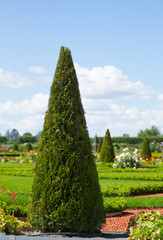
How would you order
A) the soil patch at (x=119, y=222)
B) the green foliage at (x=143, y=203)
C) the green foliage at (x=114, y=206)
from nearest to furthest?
the soil patch at (x=119, y=222) → the green foliage at (x=114, y=206) → the green foliage at (x=143, y=203)

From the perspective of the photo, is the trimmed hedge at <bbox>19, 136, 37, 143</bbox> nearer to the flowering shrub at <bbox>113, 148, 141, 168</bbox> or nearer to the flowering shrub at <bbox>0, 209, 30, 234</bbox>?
the flowering shrub at <bbox>113, 148, 141, 168</bbox>

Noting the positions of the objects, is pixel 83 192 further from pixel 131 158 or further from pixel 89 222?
pixel 131 158

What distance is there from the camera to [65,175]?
4.71 metres

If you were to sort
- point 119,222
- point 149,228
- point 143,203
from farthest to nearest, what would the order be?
point 143,203
point 119,222
point 149,228

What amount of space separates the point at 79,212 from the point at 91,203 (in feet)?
0.77

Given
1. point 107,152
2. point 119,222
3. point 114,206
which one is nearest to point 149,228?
point 119,222

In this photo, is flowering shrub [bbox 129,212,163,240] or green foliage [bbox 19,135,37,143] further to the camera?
green foliage [bbox 19,135,37,143]

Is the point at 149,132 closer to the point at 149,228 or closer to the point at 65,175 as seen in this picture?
the point at 65,175

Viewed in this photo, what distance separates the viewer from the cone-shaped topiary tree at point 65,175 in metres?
4.68

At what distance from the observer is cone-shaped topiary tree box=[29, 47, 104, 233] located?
4676 millimetres

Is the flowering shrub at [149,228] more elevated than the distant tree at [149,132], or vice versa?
the distant tree at [149,132]

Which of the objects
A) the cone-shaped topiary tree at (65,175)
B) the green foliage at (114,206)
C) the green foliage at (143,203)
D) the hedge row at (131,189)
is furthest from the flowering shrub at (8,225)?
the hedge row at (131,189)

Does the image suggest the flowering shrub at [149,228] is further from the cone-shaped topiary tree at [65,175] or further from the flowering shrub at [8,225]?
the flowering shrub at [8,225]

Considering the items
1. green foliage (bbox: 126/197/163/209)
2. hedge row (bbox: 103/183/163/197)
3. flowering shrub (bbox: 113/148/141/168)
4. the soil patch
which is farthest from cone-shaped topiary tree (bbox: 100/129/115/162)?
the soil patch
